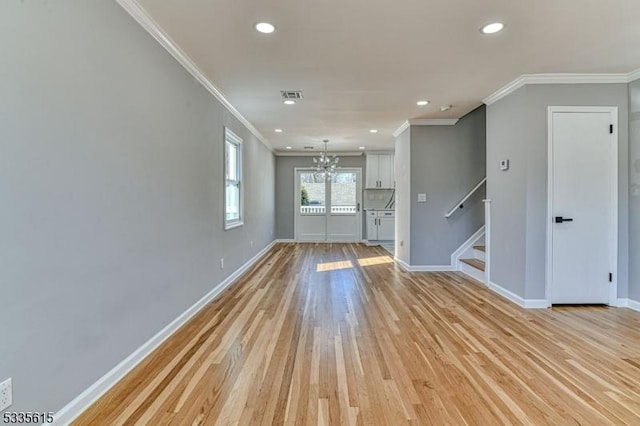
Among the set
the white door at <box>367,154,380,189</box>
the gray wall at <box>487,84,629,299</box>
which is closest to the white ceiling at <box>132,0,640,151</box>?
the gray wall at <box>487,84,629,299</box>

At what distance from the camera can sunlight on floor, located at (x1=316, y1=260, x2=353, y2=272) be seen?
5.84m

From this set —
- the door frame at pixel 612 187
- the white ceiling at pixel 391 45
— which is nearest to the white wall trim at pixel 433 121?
the white ceiling at pixel 391 45

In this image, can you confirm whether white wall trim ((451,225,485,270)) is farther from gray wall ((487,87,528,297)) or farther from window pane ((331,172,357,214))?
window pane ((331,172,357,214))

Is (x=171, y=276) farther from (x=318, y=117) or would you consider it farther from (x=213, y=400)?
(x=318, y=117)

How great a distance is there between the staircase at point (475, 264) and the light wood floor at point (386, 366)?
87 cm

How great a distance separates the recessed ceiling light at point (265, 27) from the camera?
254cm

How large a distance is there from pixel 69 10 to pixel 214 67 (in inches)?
67.7

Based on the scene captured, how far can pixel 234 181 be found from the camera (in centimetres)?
540

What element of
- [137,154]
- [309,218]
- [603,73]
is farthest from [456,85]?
[309,218]

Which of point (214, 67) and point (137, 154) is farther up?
point (214, 67)

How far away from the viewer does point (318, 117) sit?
5383mm

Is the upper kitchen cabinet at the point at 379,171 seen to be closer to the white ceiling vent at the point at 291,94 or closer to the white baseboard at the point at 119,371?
Answer: the white ceiling vent at the point at 291,94

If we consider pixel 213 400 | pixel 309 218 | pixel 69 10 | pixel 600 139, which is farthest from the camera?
pixel 309 218

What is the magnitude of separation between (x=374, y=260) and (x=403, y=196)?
4.82 feet
